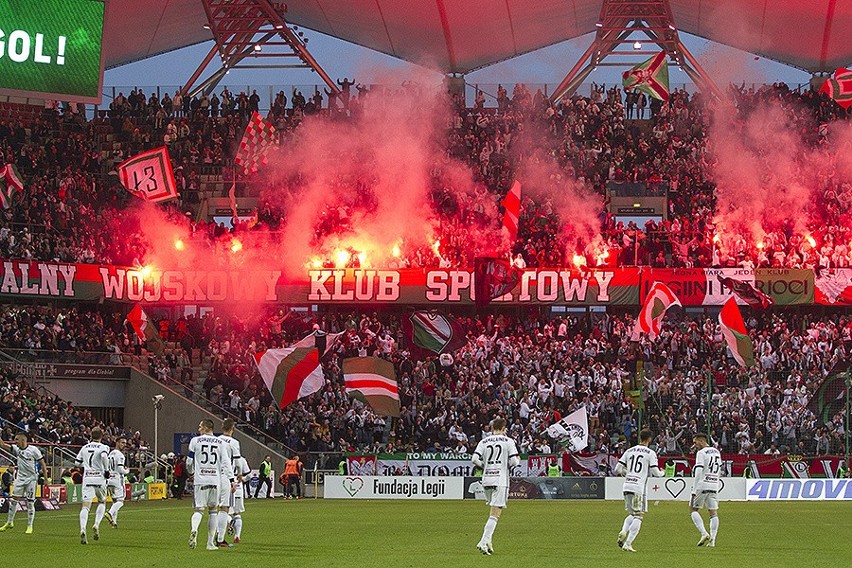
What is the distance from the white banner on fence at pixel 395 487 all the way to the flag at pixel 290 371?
4.79 meters

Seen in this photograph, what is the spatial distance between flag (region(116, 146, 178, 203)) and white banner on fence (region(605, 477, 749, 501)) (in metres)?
20.4

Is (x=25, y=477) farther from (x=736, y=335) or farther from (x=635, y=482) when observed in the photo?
(x=736, y=335)

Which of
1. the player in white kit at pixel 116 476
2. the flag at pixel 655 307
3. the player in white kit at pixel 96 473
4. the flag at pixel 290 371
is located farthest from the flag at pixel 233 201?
the player in white kit at pixel 96 473

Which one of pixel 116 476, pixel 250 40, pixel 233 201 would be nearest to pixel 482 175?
pixel 233 201

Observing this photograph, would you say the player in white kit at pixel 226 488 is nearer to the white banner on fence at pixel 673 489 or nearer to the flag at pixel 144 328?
the white banner on fence at pixel 673 489

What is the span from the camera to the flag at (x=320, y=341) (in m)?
42.3

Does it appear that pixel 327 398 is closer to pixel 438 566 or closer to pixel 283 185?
pixel 283 185

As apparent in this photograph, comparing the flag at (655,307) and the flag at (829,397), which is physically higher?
the flag at (655,307)

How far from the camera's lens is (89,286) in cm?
5216

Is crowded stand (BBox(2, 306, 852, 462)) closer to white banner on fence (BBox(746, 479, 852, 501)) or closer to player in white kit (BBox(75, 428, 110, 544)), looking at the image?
white banner on fence (BBox(746, 479, 852, 501))

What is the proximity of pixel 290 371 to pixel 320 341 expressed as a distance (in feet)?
20.4

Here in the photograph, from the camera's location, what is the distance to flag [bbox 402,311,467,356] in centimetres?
4597

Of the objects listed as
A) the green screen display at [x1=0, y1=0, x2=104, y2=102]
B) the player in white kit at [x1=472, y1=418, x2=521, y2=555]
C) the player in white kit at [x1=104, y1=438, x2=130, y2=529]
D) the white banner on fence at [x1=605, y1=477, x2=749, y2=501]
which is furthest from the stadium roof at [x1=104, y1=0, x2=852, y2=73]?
the player in white kit at [x1=472, y1=418, x2=521, y2=555]

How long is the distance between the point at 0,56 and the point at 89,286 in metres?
25.0
